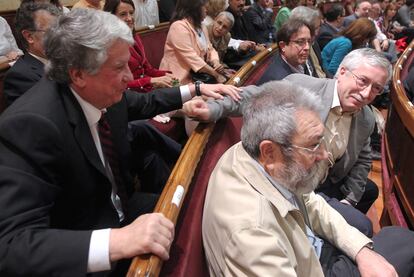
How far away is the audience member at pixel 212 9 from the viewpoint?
3602 mm

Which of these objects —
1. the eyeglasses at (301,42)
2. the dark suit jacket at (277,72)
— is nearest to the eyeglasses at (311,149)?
the dark suit jacket at (277,72)

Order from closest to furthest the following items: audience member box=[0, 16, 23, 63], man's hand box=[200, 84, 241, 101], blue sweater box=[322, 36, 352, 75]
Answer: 1. man's hand box=[200, 84, 241, 101]
2. audience member box=[0, 16, 23, 63]
3. blue sweater box=[322, 36, 352, 75]

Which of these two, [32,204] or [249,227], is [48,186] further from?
[249,227]

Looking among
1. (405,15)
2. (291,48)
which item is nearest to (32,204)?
(291,48)

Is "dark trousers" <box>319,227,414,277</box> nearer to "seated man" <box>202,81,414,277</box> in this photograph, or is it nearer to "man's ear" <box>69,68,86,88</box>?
"seated man" <box>202,81,414,277</box>

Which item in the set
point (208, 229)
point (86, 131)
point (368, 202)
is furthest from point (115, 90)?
point (368, 202)

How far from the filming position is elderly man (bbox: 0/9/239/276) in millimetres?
767

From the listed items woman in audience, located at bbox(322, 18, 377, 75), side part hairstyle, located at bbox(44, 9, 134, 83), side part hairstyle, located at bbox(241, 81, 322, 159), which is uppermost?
side part hairstyle, located at bbox(44, 9, 134, 83)

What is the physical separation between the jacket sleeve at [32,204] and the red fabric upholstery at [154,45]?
2.34 metres

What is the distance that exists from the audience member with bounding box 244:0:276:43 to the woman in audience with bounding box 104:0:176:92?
92.7 inches

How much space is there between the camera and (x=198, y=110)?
1373mm

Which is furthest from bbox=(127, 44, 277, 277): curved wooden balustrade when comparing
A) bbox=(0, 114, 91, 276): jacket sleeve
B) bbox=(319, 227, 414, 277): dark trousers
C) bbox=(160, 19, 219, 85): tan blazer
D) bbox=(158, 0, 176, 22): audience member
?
bbox=(158, 0, 176, 22): audience member

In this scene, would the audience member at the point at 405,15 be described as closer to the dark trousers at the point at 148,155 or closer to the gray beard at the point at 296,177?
the dark trousers at the point at 148,155

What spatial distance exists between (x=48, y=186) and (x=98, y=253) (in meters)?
0.22
